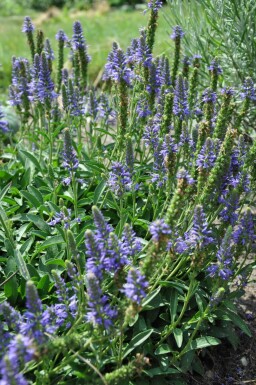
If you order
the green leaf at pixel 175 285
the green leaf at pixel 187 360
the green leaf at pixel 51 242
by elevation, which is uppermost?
the green leaf at pixel 51 242

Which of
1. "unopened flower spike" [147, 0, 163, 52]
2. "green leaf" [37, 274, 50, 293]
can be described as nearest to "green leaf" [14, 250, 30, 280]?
"green leaf" [37, 274, 50, 293]

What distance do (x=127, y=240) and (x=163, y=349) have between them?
0.76m

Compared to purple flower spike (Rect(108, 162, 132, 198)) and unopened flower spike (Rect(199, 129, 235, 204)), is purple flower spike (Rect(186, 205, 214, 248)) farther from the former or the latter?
purple flower spike (Rect(108, 162, 132, 198))

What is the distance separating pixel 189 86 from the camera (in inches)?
150

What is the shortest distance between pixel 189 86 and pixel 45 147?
1.40 meters

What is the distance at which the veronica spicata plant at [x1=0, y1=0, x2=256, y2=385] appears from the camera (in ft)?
7.86

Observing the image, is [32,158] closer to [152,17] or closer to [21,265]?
[21,265]

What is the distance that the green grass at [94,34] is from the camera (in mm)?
8820

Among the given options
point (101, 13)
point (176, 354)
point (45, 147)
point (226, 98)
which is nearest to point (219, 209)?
point (226, 98)

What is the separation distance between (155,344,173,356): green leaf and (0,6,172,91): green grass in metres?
5.34

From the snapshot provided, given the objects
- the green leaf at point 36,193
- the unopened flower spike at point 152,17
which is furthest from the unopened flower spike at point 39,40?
the green leaf at point 36,193

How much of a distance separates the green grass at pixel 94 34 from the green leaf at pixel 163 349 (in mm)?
5337

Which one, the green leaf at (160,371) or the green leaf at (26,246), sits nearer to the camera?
the green leaf at (160,371)

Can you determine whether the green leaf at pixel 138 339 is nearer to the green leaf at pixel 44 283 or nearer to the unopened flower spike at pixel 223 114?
the green leaf at pixel 44 283
